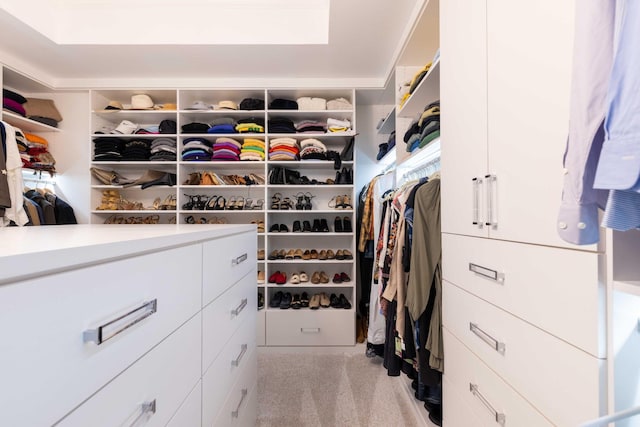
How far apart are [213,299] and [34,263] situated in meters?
0.59

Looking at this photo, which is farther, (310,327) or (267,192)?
(267,192)

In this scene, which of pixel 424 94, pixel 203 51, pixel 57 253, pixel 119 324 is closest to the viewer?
pixel 57 253

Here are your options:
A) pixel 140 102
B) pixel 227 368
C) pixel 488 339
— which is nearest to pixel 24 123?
pixel 140 102

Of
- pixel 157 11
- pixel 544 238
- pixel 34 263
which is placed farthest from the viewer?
pixel 157 11

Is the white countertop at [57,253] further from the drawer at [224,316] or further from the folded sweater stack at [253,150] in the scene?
the folded sweater stack at [253,150]

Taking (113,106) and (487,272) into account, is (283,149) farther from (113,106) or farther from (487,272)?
(487,272)

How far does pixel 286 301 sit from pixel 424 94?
75.1 inches

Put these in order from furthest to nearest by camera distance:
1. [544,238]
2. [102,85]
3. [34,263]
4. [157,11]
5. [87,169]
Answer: [87,169] → [102,85] → [157,11] → [544,238] → [34,263]

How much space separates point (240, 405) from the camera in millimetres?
1070

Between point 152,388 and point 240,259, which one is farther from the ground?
point 240,259

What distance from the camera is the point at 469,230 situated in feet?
2.93

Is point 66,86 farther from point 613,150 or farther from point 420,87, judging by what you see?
point 613,150

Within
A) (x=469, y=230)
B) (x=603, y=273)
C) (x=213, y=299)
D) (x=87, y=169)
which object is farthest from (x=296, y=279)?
(x=87, y=169)

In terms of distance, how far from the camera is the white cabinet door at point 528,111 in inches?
22.1
